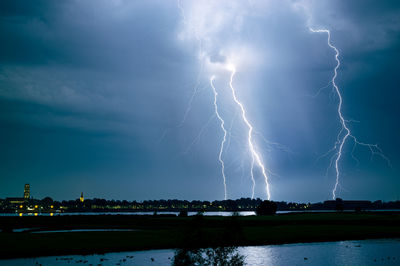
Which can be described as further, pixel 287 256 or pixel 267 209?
pixel 267 209

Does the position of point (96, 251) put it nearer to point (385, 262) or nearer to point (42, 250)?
point (42, 250)

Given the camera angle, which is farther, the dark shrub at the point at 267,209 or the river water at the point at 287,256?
the dark shrub at the point at 267,209

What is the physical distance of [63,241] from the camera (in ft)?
146

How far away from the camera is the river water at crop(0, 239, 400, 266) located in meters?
33.1

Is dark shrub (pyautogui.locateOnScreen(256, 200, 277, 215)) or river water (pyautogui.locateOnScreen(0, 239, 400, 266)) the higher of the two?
dark shrub (pyautogui.locateOnScreen(256, 200, 277, 215))

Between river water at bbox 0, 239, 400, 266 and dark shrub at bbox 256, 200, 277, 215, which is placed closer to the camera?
river water at bbox 0, 239, 400, 266

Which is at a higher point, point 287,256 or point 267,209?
point 267,209

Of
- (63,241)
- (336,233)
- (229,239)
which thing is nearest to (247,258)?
(229,239)

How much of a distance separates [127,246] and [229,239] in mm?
23933

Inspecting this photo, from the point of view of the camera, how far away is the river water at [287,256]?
33.1 metres

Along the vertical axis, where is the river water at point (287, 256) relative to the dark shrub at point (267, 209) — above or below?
below

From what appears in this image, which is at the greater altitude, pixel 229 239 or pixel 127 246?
pixel 229 239

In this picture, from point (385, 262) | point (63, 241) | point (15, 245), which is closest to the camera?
point (385, 262)

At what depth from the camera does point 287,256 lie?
3766 centimetres
